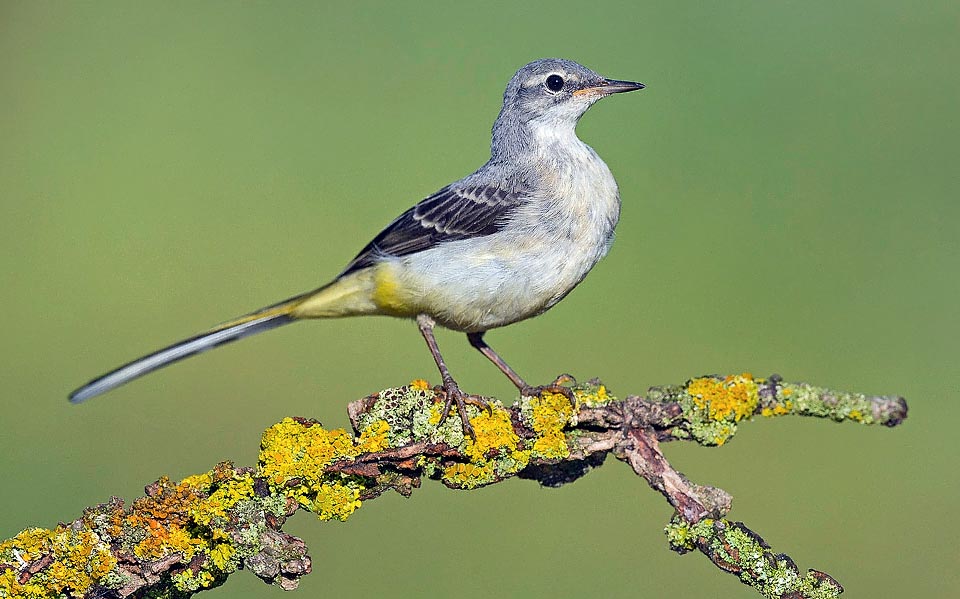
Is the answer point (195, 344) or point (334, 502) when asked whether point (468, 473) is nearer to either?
point (334, 502)

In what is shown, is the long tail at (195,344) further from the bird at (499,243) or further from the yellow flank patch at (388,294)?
the yellow flank patch at (388,294)

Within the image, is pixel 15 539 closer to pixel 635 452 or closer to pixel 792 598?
pixel 635 452

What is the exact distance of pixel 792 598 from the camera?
285 cm

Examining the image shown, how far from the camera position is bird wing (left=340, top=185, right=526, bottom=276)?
397cm

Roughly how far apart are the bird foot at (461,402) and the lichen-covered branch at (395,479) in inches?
0.9

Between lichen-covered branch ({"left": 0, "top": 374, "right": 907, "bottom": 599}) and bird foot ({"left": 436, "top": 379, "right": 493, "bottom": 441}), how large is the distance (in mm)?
24

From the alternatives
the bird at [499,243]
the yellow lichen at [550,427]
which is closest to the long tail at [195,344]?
the bird at [499,243]

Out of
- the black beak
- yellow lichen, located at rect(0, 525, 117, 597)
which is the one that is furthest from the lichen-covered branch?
the black beak

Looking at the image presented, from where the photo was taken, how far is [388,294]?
4062 mm

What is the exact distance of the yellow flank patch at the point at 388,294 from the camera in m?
4.04

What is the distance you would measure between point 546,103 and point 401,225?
874 mm

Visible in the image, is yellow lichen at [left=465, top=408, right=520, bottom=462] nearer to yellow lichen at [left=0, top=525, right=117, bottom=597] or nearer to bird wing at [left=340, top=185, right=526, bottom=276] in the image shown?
bird wing at [left=340, top=185, right=526, bottom=276]

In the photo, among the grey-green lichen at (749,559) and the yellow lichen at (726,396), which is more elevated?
the yellow lichen at (726,396)

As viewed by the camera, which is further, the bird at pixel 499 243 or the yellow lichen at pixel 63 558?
the bird at pixel 499 243
